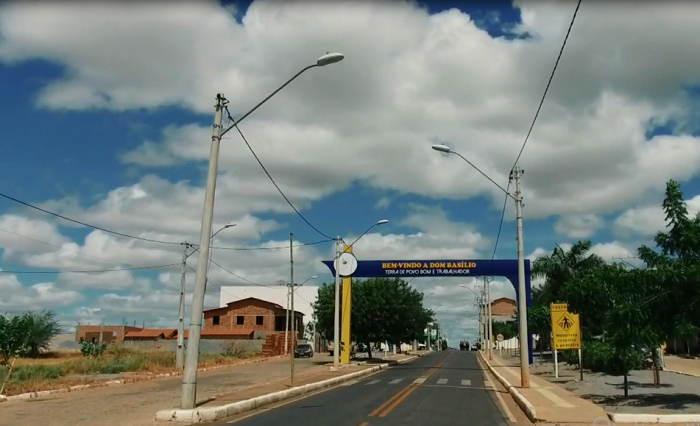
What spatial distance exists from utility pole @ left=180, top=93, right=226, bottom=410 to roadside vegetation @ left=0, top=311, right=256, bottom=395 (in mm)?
9110

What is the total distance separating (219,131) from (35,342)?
159 ft

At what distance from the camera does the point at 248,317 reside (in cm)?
8275

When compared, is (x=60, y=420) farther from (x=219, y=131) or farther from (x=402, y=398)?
(x=402, y=398)

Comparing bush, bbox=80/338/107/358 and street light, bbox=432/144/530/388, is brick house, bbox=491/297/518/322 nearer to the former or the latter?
bush, bbox=80/338/107/358

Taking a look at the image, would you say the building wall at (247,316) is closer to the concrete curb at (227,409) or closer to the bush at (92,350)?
the bush at (92,350)

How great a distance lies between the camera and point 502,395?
2272 centimetres

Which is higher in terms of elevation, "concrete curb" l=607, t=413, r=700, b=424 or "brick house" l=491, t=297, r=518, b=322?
"brick house" l=491, t=297, r=518, b=322

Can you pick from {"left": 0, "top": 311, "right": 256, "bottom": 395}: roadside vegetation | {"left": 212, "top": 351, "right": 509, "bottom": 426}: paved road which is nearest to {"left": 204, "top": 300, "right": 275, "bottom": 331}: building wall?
{"left": 0, "top": 311, "right": 256, "bottom": 395}: roadside vegetation

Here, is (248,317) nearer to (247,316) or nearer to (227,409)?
(247,316)

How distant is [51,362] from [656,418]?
41.9 m

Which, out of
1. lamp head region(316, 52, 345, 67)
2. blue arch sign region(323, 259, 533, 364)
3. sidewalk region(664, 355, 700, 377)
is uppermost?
lamp head region(316, 52, 345, 67)

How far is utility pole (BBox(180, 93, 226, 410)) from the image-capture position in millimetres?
15500

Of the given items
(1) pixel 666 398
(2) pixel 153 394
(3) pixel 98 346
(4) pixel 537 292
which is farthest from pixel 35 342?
(1) pixel 666 398

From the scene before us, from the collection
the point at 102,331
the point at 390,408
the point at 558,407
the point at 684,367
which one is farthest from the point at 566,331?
the point at 102,331
